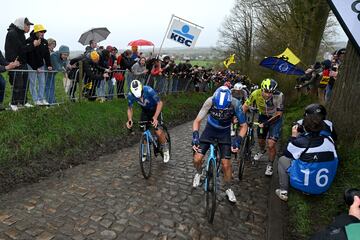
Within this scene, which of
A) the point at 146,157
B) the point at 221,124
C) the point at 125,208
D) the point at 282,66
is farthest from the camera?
the point at 282,66

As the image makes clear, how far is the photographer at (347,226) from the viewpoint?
8.57 feet

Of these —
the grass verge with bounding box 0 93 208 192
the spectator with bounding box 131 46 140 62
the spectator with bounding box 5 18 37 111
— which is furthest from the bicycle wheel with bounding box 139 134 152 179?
the spectator with bounding box 131 46 140 62

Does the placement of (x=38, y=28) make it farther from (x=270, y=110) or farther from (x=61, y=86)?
(x=270, y=110)

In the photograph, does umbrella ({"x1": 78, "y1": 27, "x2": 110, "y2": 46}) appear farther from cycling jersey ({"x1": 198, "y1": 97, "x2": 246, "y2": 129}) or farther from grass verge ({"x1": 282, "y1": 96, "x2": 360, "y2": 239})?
grass verge ({"x1": 282, "y1": 96, "x2": 360, "y2": 239})

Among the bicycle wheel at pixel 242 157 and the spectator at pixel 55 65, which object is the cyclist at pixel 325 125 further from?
the spectator at pixel 55 65

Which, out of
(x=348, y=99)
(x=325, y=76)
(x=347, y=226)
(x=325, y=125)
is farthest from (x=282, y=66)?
(x=347, y=226)

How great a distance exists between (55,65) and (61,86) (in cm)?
86

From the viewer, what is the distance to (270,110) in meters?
8.20

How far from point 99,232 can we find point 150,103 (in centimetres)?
349

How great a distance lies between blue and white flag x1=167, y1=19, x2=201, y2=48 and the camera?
15.8 metres

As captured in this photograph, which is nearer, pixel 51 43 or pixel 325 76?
pixel 51 43

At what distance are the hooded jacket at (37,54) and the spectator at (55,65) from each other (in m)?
0.48

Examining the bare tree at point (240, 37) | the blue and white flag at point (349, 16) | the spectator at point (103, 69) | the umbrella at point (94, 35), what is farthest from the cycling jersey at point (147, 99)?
the bare tree at point (240, 37)

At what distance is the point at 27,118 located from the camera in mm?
8609
